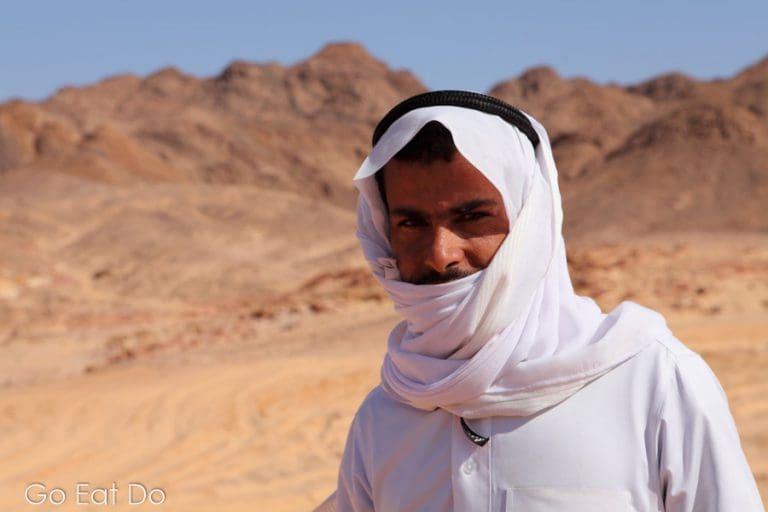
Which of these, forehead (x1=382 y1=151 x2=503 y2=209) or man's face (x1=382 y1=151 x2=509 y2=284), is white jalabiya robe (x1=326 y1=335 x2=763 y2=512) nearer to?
man's face (x1=382 y1=151 x2=509 y2=284)

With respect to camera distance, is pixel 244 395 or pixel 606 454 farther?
pixel 244 395

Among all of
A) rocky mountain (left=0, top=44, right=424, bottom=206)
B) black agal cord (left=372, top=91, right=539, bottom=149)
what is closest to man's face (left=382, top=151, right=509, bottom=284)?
black agal cord (left=372, top=91, right=539, bottom=149)

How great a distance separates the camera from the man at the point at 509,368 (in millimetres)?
1479

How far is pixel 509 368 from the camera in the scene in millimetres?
1571

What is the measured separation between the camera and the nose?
5.27 feet

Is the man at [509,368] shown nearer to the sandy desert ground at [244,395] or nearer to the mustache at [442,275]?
the mustache at [442,275]

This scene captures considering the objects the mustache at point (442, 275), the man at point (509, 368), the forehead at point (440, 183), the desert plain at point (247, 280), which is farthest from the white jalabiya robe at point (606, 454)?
the desert plain at point (247, 280)

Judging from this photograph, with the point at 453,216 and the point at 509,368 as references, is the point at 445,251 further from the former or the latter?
the point at 509,368

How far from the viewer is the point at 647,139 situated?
3519 cm

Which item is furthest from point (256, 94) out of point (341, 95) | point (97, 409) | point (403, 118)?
point (403, 118)

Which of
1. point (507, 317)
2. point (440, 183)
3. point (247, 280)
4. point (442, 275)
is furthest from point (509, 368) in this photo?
point (247, 280)

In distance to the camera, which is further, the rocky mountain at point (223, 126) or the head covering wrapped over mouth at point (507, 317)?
the rocky mountain at point (223, 126)

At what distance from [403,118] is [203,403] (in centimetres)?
704

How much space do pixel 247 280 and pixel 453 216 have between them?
66.7 ft
